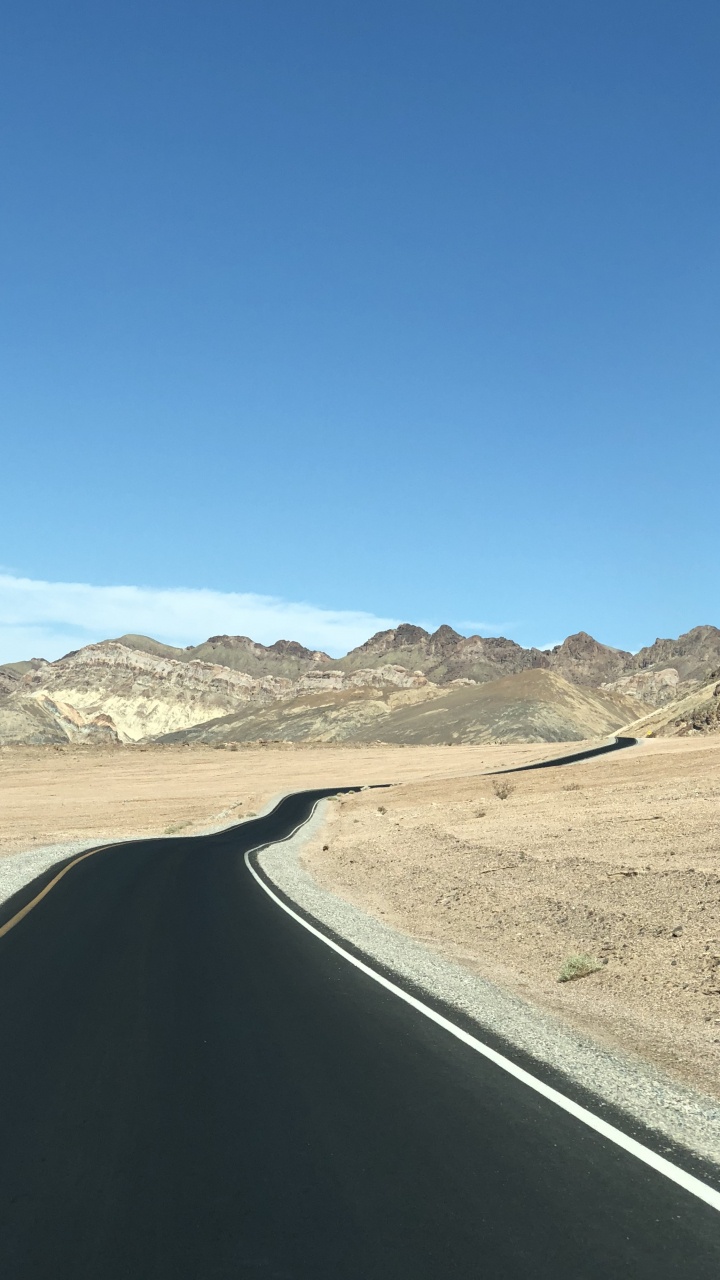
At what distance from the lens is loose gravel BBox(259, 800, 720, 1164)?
6684 millimetres

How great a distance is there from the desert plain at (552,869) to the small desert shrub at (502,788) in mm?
159

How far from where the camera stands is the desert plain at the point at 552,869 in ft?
36.6

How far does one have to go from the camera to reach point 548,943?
15070mm

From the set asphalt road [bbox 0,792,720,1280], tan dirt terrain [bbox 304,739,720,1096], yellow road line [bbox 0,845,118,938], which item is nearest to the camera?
asphalt road [bbox 0,792,720,1280]

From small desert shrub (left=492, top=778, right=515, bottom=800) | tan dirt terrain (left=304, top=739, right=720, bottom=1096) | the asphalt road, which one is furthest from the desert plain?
the asphalt road

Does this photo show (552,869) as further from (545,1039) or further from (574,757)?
(574,757)

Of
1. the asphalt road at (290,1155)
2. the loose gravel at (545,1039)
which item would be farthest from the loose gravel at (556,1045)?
the asphalt road at (290,1155)

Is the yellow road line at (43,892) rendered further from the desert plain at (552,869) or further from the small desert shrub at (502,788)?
the small desert shrub at (502,788)

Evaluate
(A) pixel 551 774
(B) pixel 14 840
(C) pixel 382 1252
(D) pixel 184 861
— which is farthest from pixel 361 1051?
(A) pixel 551 774

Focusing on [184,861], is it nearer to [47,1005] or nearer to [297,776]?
[47,1005]

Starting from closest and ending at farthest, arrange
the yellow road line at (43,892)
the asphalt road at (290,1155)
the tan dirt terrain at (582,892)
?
the asphalt road at (290,1155)
the tan dirt terrain at (582,892)
the yellow road line at (43,892)

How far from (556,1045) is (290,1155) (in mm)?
3749

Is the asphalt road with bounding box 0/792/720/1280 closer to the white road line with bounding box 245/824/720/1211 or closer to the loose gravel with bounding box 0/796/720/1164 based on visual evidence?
the white road line with bounding box 245/824/720/1211

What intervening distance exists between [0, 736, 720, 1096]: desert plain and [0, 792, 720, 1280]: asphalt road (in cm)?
236
